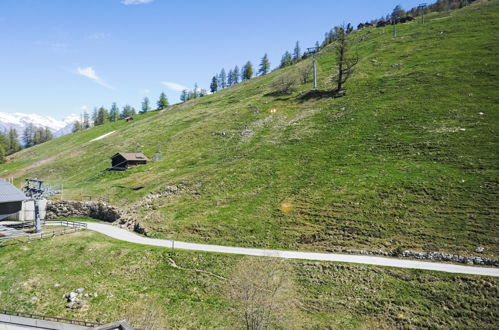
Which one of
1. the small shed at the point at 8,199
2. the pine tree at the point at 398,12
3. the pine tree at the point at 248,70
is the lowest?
the small shed at the point at 8,199

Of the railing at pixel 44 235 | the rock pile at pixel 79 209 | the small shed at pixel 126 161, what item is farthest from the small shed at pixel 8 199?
the small shed at pixel 126 161

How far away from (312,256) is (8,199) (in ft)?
148

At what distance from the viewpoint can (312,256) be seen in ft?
105

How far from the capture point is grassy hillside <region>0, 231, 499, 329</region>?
24031 millimetres

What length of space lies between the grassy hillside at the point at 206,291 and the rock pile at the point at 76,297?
0.47m

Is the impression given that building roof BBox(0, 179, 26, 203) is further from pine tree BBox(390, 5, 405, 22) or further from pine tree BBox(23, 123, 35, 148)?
pine tree BBox(390, 5, 405, 22)

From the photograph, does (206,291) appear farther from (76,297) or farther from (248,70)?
(248,70)

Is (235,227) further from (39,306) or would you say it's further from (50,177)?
(50,177)

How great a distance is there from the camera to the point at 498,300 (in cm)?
2317

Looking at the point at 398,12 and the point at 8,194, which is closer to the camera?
the point at 8,194

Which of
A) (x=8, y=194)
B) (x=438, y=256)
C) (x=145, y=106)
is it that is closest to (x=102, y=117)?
(x=145, y=106)

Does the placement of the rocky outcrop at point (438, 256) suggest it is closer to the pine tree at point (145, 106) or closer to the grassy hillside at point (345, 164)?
the grassy hillside at point (345, 164)

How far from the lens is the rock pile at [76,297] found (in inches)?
1091

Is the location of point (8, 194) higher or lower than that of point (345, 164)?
lower
